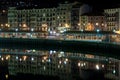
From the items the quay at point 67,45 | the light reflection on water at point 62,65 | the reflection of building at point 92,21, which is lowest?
the quay at point 67,45

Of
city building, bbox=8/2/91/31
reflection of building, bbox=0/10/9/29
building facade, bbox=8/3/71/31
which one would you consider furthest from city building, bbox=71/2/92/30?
reflection of building, bbox=0/10/9/29

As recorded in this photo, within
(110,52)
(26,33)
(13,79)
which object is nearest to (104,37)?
(110,52)

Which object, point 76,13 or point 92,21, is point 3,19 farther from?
point 92,21

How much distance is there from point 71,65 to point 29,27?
3704 cm

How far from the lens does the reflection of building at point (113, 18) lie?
59812 millimetres

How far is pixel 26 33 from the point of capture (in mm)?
64875

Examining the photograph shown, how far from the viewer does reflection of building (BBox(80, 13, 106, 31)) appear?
63406 millimetres

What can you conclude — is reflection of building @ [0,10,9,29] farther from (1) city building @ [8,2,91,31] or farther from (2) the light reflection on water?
(2) the light reflection on water

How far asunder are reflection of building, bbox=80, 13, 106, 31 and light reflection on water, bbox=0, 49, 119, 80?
1891cm

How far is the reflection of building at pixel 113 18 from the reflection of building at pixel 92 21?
161 cm

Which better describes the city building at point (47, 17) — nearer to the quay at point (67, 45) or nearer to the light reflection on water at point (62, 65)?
the quay at point (67, 45)

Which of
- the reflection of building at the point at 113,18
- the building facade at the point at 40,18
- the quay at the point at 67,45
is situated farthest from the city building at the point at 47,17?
the quay at the point at 67,45

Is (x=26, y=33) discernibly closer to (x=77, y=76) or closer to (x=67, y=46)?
(x=67, y=46)

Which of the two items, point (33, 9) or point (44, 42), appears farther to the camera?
point (33, 9)
